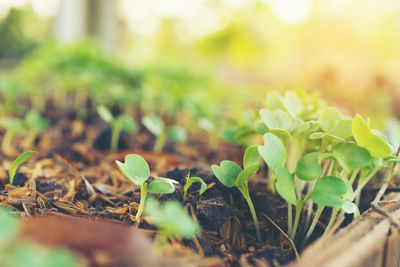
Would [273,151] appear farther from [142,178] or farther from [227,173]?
[142,178]

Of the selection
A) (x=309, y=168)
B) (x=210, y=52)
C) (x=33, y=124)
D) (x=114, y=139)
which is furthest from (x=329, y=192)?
(x=210, y=52)

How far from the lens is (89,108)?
1928 mm

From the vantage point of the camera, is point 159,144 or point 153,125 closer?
point 153,125

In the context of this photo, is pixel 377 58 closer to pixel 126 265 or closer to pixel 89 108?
pixel 89 108

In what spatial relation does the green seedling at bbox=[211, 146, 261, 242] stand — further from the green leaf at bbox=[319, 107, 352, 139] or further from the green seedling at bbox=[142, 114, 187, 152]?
the green seedling at bbox=[142, 114, 187, 152]

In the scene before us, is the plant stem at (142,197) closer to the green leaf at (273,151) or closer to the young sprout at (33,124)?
the green leaf at (273,151)

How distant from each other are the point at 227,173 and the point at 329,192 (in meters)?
0.21

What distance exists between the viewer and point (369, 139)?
2.20ft

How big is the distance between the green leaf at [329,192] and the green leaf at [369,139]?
4.1 inches

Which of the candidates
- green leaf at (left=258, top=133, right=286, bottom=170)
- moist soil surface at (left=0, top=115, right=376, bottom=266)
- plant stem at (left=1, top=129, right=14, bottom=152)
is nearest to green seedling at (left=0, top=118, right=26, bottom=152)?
plant stem at (left=1, top=129, right=14, bottom=152)

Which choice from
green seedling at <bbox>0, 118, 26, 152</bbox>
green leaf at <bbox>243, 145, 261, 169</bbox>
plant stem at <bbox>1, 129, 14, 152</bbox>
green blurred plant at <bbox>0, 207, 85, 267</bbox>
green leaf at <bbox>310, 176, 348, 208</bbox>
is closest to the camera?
green blurred plant at <bbox>0, 207, 85, 267</bbox>

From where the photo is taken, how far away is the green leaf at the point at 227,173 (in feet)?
2.33

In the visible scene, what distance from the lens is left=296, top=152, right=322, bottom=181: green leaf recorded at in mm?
661

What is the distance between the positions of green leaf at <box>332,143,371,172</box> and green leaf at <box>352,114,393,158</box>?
0.05ft
